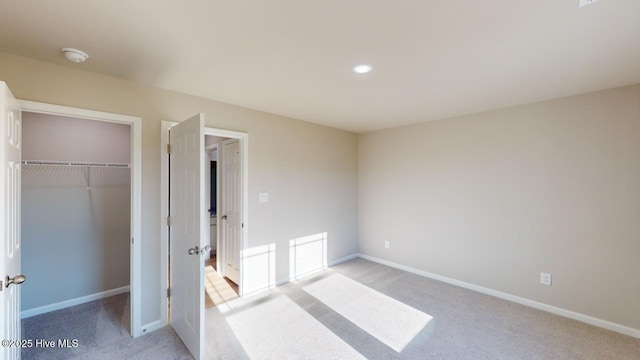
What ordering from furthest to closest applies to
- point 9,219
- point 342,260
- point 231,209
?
point 342,260 < point 231,209 < point 9,219

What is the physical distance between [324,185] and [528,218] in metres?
2.74

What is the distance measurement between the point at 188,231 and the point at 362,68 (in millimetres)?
2061

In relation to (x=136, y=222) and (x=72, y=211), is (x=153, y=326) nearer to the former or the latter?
(x=136, y=222)

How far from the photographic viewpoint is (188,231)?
7.71 ft

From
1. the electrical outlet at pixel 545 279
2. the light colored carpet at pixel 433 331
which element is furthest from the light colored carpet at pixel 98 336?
the electrical outlet at pixel 545 279

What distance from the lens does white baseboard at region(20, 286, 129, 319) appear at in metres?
2.82

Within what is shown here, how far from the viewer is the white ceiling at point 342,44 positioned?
1467 mm

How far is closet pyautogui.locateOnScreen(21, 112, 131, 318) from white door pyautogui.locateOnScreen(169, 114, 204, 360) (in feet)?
4.44

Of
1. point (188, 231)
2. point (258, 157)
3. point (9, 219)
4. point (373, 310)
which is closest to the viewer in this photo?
point (9, 219)

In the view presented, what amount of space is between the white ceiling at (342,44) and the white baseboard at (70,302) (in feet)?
8.67

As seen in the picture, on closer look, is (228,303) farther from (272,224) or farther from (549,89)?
(549,89)

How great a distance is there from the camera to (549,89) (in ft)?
8.83

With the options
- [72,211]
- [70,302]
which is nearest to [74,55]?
[72,211]

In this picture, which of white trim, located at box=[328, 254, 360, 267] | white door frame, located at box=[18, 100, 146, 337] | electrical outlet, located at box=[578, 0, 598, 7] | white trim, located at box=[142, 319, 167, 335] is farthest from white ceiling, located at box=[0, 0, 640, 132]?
white trim, located at box=[328, 254, 360, 267]
